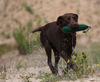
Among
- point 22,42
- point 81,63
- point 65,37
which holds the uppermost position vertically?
point 22,42

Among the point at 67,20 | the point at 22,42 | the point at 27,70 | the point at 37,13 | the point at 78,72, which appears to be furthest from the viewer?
the point at 37,13

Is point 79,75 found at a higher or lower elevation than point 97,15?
lower

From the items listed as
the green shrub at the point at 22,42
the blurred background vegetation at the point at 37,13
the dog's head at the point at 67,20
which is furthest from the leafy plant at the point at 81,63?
the blurred background vegetation at the point at 37,13

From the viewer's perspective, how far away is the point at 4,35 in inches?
601

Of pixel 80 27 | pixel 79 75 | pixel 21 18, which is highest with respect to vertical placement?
pixel 21 18

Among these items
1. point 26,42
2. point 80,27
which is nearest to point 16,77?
point 80,27

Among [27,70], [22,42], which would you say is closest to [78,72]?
[27,70]

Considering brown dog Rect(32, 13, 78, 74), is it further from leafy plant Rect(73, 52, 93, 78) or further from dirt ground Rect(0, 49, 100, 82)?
dirt ground Rect(0, 49, 100, 82)

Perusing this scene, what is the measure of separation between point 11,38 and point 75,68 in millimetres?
9703

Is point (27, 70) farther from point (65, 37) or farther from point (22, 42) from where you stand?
point (22, 42)

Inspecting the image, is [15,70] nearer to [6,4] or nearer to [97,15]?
[97,15]

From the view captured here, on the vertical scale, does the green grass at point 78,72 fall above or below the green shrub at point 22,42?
below

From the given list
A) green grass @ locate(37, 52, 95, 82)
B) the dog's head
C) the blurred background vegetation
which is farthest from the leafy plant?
the blurred background vegetation

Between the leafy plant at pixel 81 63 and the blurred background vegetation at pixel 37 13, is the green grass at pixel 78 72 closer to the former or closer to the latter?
the leafy plant at pixel 81 63
